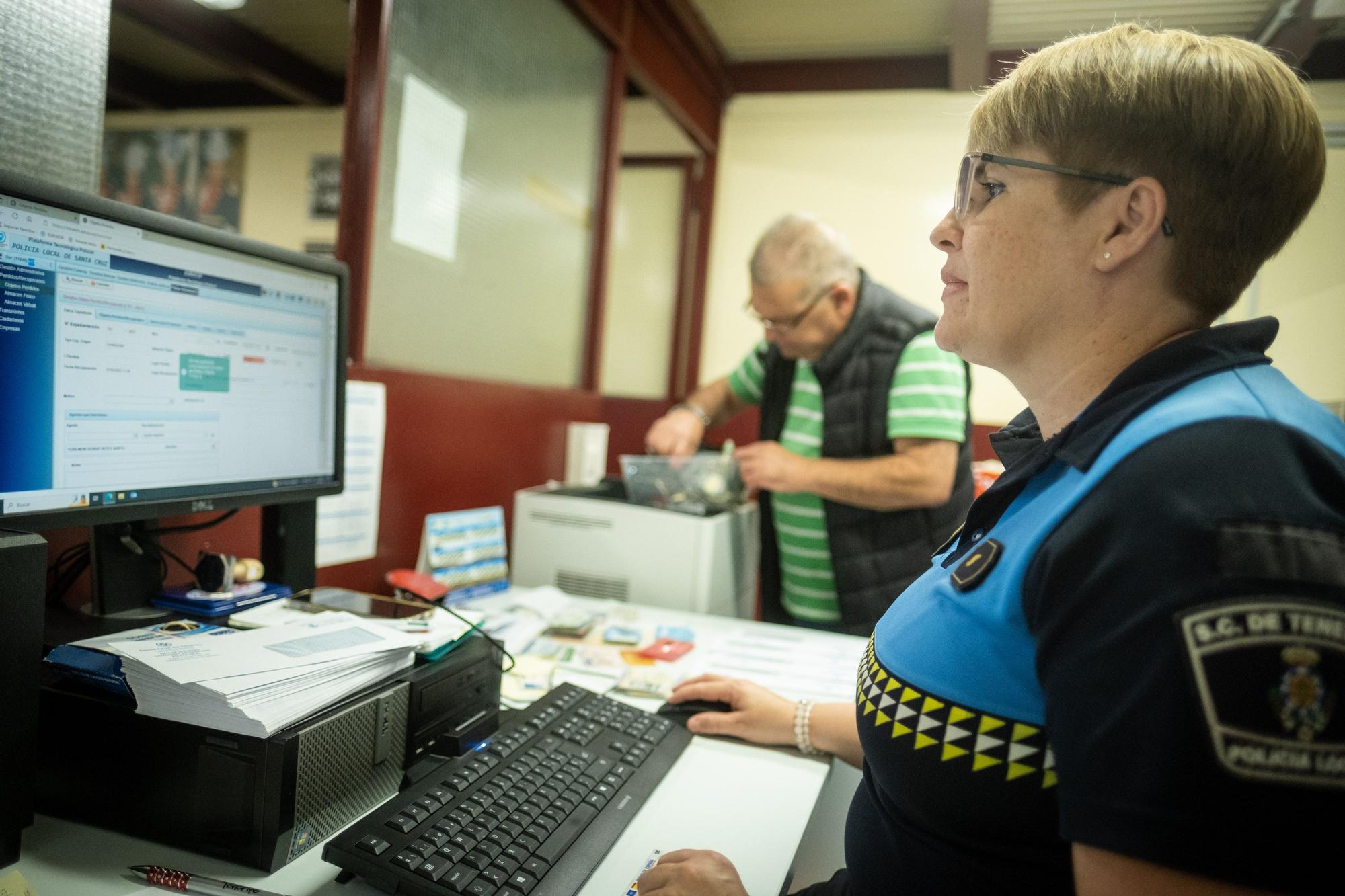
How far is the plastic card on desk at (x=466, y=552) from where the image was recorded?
5.15 feet

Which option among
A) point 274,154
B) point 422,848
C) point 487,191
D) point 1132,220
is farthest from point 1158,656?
point 274,154

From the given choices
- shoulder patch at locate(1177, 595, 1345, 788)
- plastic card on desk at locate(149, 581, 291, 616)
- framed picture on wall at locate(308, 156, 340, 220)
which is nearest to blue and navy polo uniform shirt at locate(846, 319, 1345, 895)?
shoulder patch at locate(1177, 595, 1345, 788)

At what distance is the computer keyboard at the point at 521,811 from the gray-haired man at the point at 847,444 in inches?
36.2

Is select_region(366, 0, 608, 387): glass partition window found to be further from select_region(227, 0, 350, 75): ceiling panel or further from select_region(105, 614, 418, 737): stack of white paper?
select_region(227, 0, 350, 75): ceiling panel

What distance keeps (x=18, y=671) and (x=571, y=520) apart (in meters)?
1.17

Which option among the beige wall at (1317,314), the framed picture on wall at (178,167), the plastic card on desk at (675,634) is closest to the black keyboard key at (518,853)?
the plastic card on desk at (675,634)

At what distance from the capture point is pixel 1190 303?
1.99 ft

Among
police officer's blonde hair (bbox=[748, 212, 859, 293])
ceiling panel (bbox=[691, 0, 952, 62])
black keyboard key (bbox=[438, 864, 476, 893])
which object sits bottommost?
black keyboard key (bbox=[438, 864, 476, 893])

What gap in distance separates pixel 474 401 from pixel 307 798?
1.17 meters

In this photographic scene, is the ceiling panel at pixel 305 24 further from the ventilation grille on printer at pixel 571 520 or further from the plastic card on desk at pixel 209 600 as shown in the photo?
the plastic card on desk at pixel 209 600

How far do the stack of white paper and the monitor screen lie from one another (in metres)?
0.18

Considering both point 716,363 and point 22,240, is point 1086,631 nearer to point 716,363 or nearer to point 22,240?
point 22,240

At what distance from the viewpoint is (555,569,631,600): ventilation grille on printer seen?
1738 millimetres

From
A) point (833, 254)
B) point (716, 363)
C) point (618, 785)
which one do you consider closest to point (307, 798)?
point (618, 785)
